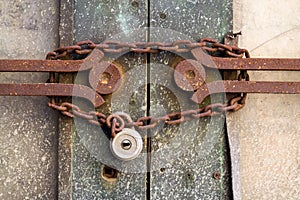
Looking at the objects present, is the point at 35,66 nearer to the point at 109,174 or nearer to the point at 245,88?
the point at 109,174

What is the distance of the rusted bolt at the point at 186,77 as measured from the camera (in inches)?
67.1

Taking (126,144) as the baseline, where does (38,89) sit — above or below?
above

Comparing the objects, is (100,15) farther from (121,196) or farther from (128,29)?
(121,196)

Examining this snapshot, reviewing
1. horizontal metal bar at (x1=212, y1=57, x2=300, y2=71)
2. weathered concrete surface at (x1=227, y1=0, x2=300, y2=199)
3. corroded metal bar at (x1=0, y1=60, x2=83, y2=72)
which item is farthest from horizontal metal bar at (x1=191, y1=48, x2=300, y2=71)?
corroded metal bar at (x1=0, y1=60, x2=83, y2=72)

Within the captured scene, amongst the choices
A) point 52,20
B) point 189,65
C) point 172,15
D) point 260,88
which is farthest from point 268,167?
point 52,20

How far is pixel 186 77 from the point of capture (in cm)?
171

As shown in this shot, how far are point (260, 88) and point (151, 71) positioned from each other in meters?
0.35

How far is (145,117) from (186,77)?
19cm

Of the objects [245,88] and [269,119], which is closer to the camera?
[245,88]

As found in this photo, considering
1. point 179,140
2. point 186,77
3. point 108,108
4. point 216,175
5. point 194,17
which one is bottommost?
point 216,175

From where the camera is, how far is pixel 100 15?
1.73 m

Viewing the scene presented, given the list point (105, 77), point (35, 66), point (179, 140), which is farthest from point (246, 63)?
point (35, 66)

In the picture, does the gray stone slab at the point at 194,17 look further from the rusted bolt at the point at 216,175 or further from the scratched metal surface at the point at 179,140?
the rusted bolt at the point at 216,175

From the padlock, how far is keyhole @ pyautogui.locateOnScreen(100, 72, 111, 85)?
174mm
